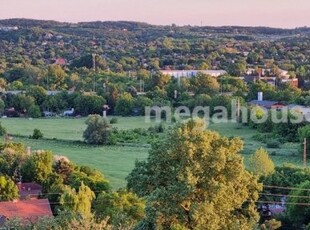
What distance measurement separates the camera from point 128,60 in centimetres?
5747

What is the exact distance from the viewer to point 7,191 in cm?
1367

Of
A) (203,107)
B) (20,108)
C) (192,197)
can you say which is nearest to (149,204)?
(192,197)

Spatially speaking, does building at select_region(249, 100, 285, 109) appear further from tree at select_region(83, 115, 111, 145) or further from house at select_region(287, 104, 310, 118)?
tree at select_region(83, 115, 111, 145)

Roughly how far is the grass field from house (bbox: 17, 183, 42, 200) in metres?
1.96

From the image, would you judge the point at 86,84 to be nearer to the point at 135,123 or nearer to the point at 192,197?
the point at 135,123

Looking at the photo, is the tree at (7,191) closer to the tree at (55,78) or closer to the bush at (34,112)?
the bush at (34,112)

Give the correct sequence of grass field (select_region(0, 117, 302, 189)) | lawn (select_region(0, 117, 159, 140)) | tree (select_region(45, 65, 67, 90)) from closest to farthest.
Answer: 1. grass field (select_region(0, 117, 302, 189))
2. lawn (select_region(0, 117, 159, 140))
3. tree (select_region(45, 65, 67, 90))

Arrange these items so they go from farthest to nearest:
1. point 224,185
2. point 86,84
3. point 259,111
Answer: point 86,84
point 259,111
point 224,185

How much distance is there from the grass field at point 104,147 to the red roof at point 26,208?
12.1 feet

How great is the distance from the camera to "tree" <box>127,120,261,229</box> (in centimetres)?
881

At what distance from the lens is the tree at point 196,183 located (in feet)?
28.9

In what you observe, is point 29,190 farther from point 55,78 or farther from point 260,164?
point 55,78

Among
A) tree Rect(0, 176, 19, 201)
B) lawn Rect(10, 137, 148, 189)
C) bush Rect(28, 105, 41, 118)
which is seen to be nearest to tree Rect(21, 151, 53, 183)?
tree Rect(0, 176, 19, 201)

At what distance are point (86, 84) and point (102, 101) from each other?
242 inches
